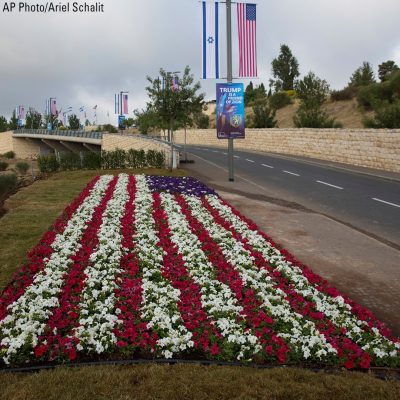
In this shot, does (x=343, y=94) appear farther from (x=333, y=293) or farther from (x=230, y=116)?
(x=333, y=293)

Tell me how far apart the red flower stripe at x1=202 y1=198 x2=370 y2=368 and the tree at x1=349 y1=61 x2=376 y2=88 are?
58877 millimetres

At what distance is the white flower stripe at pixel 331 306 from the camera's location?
222 inches

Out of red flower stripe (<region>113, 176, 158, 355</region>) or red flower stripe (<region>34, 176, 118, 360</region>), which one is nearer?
Result: red flower stripe (<region>34, 176, 118, 360</region>)

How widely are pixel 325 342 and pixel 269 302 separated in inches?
52.9

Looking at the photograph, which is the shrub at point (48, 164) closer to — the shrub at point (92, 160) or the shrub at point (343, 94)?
the shrub at point (92, 160)

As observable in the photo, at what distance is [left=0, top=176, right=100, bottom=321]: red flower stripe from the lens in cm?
694

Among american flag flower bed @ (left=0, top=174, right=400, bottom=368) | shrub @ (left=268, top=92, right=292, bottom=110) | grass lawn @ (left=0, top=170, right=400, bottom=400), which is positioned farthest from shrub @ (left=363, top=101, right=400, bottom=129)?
shrub @ (left=268, top=92, right=292, bottom=110)

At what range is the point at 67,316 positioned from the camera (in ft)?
21.1

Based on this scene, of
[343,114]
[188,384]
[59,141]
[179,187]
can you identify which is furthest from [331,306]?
[59,141]

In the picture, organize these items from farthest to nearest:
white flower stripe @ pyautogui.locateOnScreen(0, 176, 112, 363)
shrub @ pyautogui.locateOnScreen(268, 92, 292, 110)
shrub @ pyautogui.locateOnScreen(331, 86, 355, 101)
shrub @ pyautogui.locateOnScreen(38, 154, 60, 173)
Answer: shrub @ pyautogui.locateOnScreen(268, 92, 292, 110) → shrub @ pyautogui.locateOnScreen(331, 86, 355, 101) → shrub @ pyautogui.locateOnScreen(38, 154, 60, 173) → white flower stripe @ pyautogui.locateOnScreen(0, 176, 112, 363)

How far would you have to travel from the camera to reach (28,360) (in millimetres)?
5293

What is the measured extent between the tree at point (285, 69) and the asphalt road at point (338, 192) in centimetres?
6720

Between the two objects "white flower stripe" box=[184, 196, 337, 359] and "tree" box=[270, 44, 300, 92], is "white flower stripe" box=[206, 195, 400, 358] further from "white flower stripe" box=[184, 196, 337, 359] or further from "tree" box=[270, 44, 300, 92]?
"tree" box=[270, 44, 300, 92]

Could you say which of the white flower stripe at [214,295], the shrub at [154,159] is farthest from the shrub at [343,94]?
the white flower stripe at [214,295]
